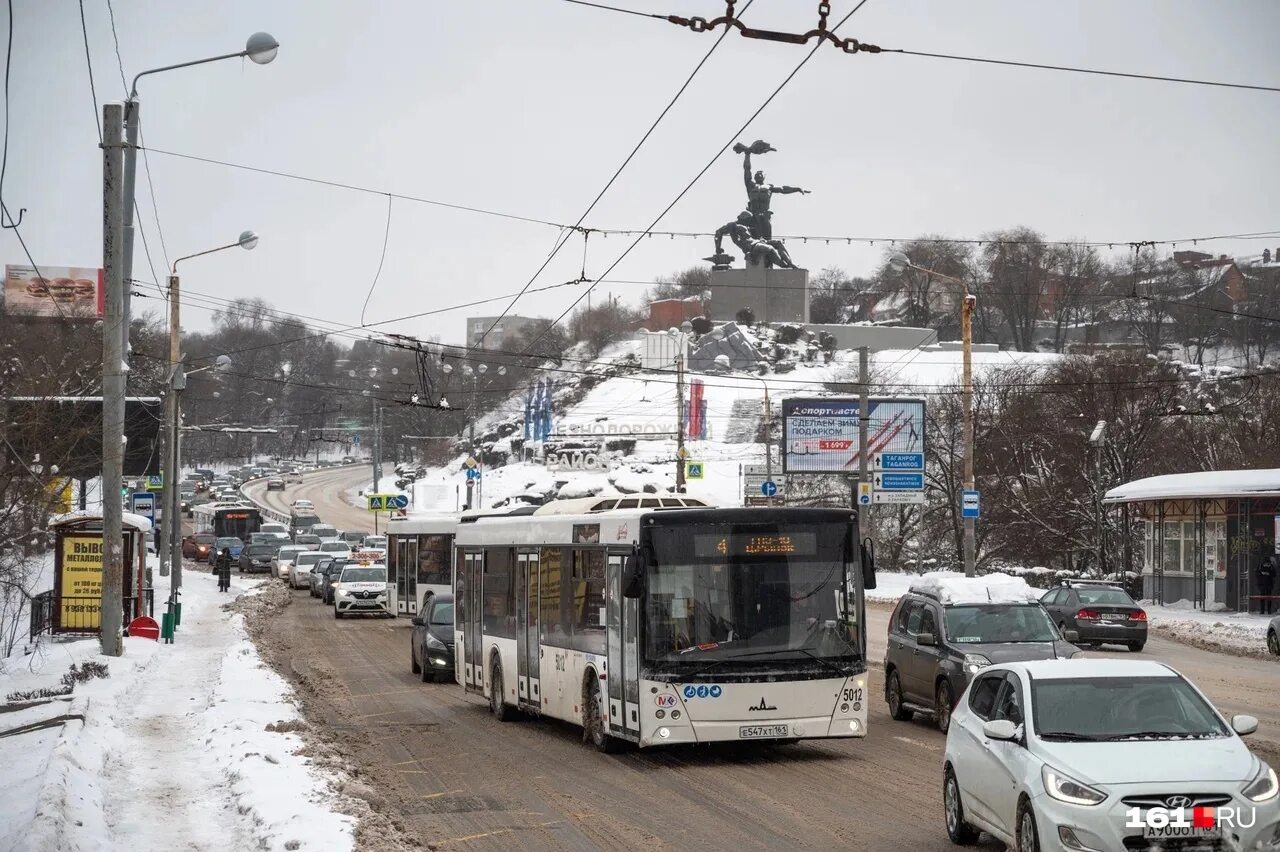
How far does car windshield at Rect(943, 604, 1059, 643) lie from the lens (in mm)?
17844

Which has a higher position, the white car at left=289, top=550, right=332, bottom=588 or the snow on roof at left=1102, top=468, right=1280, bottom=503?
the snow on roof at left=1102, top=468, right=1280, bottom=503

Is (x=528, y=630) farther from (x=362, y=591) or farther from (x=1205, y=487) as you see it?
(x=1205, y=487)

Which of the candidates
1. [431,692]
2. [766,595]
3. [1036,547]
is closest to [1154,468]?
[1036,547]

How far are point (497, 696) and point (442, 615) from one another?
21.8 feet

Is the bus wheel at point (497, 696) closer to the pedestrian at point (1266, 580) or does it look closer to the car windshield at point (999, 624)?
the car windshield at point (999, 624)

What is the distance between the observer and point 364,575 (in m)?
45.7

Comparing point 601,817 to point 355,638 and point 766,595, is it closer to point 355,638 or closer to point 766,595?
point 766,595

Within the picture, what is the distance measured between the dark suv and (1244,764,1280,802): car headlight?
8.41 m

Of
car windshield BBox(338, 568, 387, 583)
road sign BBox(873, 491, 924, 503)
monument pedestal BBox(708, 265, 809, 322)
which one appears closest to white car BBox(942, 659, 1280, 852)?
car windshield BBox(338, 568, 387, 583)

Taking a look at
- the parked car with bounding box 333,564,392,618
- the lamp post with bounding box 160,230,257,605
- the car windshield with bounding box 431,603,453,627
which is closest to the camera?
the car windshield with bounding box 431,603,453,627

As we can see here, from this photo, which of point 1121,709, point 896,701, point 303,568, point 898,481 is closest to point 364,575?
point 303,568

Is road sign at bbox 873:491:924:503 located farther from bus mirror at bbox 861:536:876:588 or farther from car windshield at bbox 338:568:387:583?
bus mirror at bbox 861:536:876:588

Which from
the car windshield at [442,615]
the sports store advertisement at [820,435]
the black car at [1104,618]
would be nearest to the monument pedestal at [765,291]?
the sports store advertisement at [820,435]

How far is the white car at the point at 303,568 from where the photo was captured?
6181 cm
